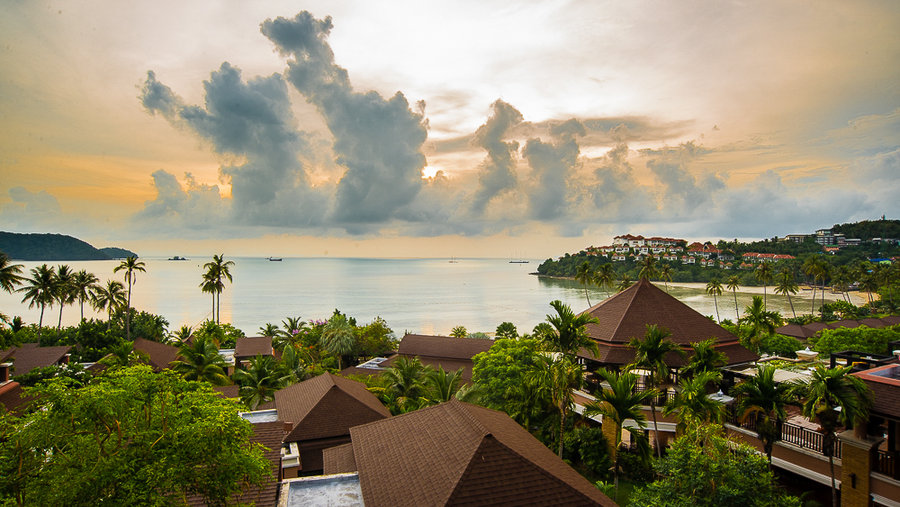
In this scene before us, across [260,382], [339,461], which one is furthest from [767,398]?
[260,382]

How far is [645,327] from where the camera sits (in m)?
24.8

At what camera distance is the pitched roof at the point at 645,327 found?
24000mm

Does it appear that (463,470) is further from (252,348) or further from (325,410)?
(252,348)

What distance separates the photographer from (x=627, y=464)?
22.6 meters

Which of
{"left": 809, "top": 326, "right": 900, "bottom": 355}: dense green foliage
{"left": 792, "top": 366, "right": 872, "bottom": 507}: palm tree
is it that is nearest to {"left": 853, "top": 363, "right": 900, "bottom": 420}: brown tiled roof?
{"left": 792, "top": 366, "right": 872, "bottom": 507}: palm tree

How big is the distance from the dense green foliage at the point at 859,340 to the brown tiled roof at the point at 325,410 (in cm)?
3695

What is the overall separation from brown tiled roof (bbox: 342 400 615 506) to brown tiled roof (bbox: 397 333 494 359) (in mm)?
31870

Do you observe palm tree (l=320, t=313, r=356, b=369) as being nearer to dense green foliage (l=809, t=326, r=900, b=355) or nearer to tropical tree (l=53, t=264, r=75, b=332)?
tropical tree (l=53, t=264, r=75, b=332)

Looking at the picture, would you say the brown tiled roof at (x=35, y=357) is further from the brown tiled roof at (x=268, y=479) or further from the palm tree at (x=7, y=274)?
the brown tiled roof at (x=268, y=479)

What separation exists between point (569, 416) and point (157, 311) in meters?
123

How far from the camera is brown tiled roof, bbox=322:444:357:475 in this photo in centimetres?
1695

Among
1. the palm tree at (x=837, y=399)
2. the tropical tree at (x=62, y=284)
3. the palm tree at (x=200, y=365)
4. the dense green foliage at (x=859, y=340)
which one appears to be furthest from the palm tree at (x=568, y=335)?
the tropical tree at (x=62, y=284)

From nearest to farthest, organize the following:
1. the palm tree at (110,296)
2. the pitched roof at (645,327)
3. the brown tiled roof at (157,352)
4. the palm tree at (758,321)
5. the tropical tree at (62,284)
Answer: the pitched roof at (645,327) → the brown tiled roof at (157,352) → the palm tree at (758,321) → the tropical tree at (62,284) → the palm tree at (110,296)

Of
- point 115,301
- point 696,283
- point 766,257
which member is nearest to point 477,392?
point 115,301
